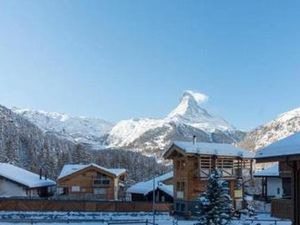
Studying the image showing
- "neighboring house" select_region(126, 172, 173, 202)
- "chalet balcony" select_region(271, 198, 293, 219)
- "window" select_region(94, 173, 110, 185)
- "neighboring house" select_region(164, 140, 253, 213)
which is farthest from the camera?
"window" select_region(94, 173, 110, 185)

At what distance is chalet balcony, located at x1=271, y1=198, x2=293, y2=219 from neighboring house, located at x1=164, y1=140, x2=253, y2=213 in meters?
27.3

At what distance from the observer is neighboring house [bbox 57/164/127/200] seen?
70.1 meters

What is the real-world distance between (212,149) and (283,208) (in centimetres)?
2979

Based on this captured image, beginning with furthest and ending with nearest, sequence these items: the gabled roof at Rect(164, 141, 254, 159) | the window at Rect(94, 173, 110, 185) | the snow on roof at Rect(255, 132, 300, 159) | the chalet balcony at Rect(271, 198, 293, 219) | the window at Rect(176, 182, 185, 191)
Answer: the window at Rect(94, 173, 110, 185)
the window at Rect(176, 182, 185, 191)
the gabled roof at Rect(164, 141, 254, 159)
the chalet balcony at Rect(271, 198, 293, 219)
the snow on roof at Rect(255, 132, 300, 159)

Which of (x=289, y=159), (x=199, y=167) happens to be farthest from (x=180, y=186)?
(x=289, y=159)

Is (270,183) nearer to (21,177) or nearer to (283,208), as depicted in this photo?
(21,177)

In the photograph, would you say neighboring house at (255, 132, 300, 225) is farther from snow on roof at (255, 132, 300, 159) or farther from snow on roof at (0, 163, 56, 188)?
snow on roof at (0, 163, 56, 188)

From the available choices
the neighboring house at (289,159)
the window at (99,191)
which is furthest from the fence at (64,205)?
the neighboring house at (289,159)

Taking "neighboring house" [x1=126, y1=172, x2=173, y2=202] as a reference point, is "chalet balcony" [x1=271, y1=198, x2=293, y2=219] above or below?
above

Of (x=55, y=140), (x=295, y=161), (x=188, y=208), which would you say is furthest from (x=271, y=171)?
(x=55, y=140)

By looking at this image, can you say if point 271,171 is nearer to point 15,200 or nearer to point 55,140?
point 15,200

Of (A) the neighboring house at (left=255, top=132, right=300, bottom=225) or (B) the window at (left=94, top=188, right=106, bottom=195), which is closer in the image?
(A) the neighboring house at (left=255, top=132, right=300, bottom=225)

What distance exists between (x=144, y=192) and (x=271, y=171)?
1563 cm

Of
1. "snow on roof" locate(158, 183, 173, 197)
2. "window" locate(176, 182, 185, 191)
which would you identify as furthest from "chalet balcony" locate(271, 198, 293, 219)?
"snow on roof" locate(158, 183, 173, 197)
